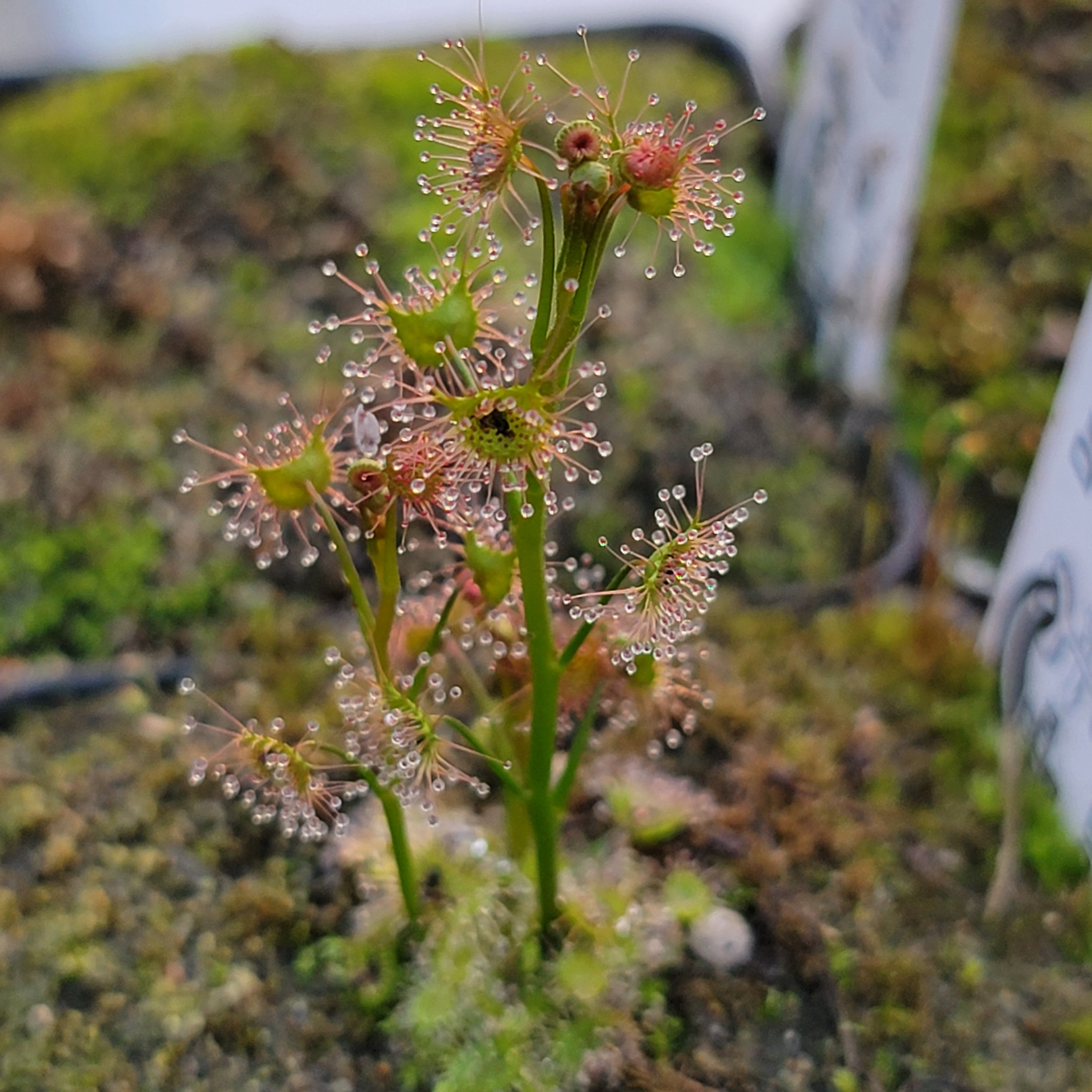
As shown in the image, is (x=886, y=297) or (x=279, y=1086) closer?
(x=279, y=1086)

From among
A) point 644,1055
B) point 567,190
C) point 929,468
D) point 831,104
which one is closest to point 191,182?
point 831,104

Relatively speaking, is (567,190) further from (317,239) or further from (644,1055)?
(317,239)

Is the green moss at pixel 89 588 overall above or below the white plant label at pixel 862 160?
below

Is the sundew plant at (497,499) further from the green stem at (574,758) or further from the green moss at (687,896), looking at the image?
the green moss at (687,896)

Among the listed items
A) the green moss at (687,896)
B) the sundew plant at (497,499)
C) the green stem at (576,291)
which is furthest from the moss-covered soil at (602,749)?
the green stem at (576,291)

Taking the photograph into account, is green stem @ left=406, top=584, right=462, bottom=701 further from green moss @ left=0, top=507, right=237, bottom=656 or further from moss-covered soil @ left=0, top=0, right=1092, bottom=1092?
green moss @ left=0, top=507, right=237, bottom=656

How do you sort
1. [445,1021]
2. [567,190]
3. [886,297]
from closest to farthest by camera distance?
[567,190] < [445,1021] < [886,297]

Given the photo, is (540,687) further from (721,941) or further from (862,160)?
(862,160)
